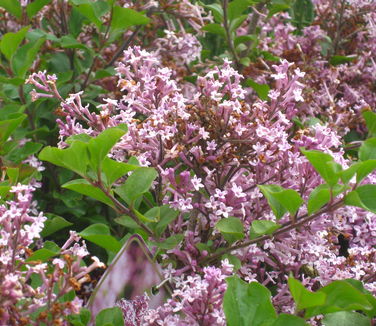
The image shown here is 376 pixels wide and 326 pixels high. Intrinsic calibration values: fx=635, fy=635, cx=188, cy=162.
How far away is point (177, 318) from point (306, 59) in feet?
3.42

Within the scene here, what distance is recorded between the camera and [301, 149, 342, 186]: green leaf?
833mm

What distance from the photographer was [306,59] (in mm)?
1742

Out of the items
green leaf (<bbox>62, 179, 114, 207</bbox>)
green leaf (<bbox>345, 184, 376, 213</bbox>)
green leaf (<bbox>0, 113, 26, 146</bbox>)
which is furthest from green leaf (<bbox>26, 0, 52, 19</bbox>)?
green leaf (<bbox>345, 184, 376, 213</bbox>)

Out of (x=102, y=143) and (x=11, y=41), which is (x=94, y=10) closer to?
(x=11, y=41)

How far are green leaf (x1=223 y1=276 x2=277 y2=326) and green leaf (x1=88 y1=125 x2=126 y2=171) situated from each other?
0.24m

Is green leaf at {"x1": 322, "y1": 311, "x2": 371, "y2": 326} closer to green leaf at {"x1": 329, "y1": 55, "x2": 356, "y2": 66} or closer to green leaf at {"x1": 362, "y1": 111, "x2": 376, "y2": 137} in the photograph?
green leaf at {"x1": 362, "y1": 111, "x2": 376, "y2": 137}

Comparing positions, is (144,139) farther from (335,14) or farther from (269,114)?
(335,14)

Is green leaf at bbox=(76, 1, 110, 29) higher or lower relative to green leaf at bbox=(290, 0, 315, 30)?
higher

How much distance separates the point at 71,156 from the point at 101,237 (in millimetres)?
159

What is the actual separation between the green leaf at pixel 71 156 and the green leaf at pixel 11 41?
0.57 metres

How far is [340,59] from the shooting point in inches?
68.7

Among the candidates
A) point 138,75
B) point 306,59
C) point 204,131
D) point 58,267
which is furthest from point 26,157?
point 306,59

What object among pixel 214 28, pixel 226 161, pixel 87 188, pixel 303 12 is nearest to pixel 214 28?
pixel 214 28

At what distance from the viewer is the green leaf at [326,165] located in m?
0.83
